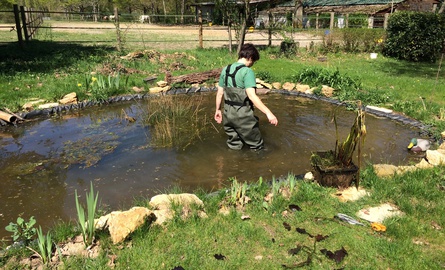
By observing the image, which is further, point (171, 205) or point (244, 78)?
point (244, 78)

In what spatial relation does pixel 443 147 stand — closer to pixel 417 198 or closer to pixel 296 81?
pixel 417 198

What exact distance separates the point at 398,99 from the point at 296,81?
2.98 m

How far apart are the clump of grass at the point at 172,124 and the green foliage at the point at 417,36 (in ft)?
39.2

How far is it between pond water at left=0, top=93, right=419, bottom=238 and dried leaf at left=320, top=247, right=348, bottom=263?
6.27 feet

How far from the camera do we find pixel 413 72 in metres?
12.4

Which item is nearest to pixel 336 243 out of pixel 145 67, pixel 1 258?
pixel 1 258

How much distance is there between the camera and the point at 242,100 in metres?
5.04

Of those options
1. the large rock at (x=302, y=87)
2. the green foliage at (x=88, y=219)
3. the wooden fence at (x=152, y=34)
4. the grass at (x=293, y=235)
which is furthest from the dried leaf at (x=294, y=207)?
the wooden fence at (x=152, y=34)

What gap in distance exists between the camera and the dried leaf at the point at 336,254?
292 centimetres

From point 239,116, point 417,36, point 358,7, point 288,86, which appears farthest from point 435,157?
point 358,7

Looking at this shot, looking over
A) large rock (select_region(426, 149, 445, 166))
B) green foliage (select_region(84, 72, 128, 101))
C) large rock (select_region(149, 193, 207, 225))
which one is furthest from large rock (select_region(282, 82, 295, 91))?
large rock (select_region(149, 193, 207, 225))

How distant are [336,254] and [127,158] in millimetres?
3578

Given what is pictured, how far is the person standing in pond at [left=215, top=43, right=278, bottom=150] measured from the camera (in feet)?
15.7

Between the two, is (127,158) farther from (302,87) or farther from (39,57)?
(39,57)
